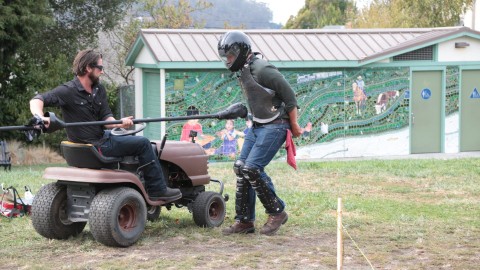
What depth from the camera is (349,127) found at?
21.7 meters

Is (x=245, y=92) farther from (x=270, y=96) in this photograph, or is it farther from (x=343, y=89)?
(x=343, y=89)

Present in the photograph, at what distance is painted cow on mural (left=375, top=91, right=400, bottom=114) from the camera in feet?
71.5

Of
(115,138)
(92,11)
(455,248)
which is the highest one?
(92,11)

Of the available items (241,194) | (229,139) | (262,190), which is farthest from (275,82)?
(229,139)

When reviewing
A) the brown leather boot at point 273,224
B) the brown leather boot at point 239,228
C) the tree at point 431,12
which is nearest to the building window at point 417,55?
the tree at point 431,12

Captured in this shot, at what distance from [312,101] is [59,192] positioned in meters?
13.3

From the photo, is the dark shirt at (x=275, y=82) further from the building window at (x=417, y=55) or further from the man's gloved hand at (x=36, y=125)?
the building window at (x=417, y=55)

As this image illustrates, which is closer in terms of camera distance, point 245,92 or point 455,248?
point 455,248

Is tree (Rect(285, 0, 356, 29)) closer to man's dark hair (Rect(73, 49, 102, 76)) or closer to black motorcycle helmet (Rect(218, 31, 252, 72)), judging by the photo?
black motorcycle helmet (Rect(218, 31, 252, 72))

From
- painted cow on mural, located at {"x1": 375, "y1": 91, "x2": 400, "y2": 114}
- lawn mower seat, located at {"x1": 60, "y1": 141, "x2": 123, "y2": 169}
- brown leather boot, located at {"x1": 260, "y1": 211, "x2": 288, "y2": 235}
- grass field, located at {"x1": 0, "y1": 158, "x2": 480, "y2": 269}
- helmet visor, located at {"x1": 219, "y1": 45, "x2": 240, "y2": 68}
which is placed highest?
helmet visor, located at {"x1": 219, "y1": 45, "x2": 240, "y2": 68}

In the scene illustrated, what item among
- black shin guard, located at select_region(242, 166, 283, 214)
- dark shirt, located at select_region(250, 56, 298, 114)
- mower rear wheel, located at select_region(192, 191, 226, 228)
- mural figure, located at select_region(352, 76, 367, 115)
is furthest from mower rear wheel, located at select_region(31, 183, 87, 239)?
mural figure, located at select_region(352, 76, 367, 115)

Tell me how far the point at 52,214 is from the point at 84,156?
0.69 meters

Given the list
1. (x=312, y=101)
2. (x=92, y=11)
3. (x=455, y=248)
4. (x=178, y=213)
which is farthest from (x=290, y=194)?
(x=92, y=11)

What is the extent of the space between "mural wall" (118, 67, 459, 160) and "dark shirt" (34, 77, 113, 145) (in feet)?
38.5
